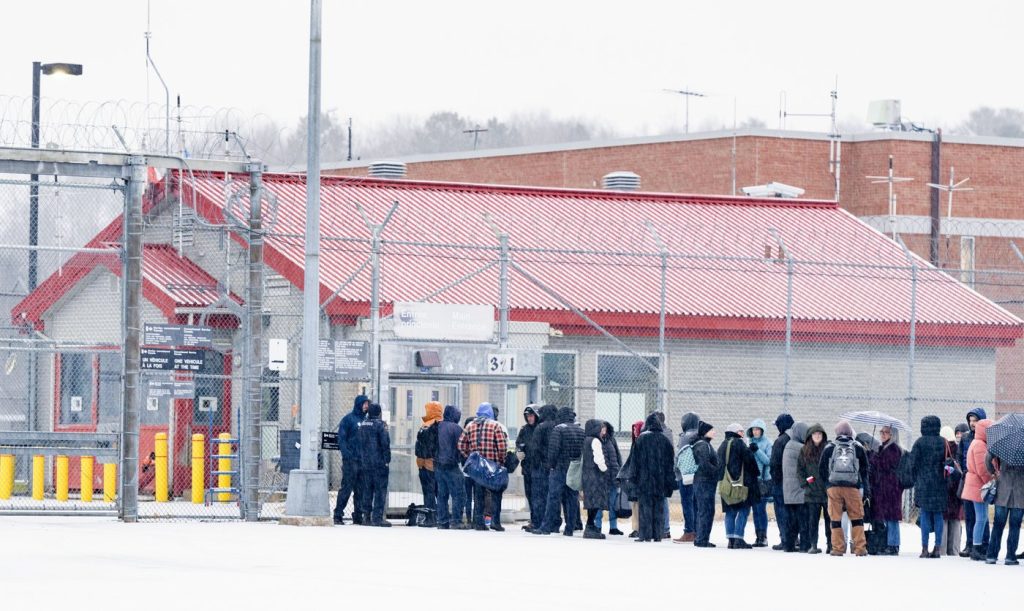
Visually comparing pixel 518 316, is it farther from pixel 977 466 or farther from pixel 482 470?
pixel 977 466

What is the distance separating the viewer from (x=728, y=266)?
33.6m

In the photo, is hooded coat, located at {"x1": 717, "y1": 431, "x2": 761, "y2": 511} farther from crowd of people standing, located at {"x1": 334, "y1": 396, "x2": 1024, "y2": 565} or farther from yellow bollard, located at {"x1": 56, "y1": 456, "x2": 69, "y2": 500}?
yellow bollard, located at {"x1": 56, "y1": 456, "x2": 69, "y2": 500}

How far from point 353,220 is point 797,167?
19112 mm

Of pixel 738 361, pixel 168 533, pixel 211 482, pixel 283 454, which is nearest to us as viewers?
pixel 168 533

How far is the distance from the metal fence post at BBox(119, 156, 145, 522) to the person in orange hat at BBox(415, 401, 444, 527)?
333 cm

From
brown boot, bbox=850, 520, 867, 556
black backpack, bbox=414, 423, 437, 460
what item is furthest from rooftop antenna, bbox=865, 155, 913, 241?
brown boot, bbox=850, 520, 867, 556

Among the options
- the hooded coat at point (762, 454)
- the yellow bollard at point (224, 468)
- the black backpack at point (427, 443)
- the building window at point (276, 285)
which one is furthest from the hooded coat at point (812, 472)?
the building window at point (276, 285)

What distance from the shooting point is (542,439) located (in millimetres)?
22109

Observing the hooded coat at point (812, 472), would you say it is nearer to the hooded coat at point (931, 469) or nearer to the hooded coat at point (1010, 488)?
the hooded coat at point (931, 469)

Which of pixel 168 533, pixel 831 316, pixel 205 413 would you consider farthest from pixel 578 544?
pixel 831 316

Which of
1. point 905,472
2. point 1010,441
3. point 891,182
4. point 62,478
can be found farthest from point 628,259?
point 891,182

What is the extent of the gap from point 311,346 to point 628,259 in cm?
1237

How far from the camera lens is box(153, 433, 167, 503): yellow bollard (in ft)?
89.2

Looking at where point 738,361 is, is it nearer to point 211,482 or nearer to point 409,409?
point 409,409
